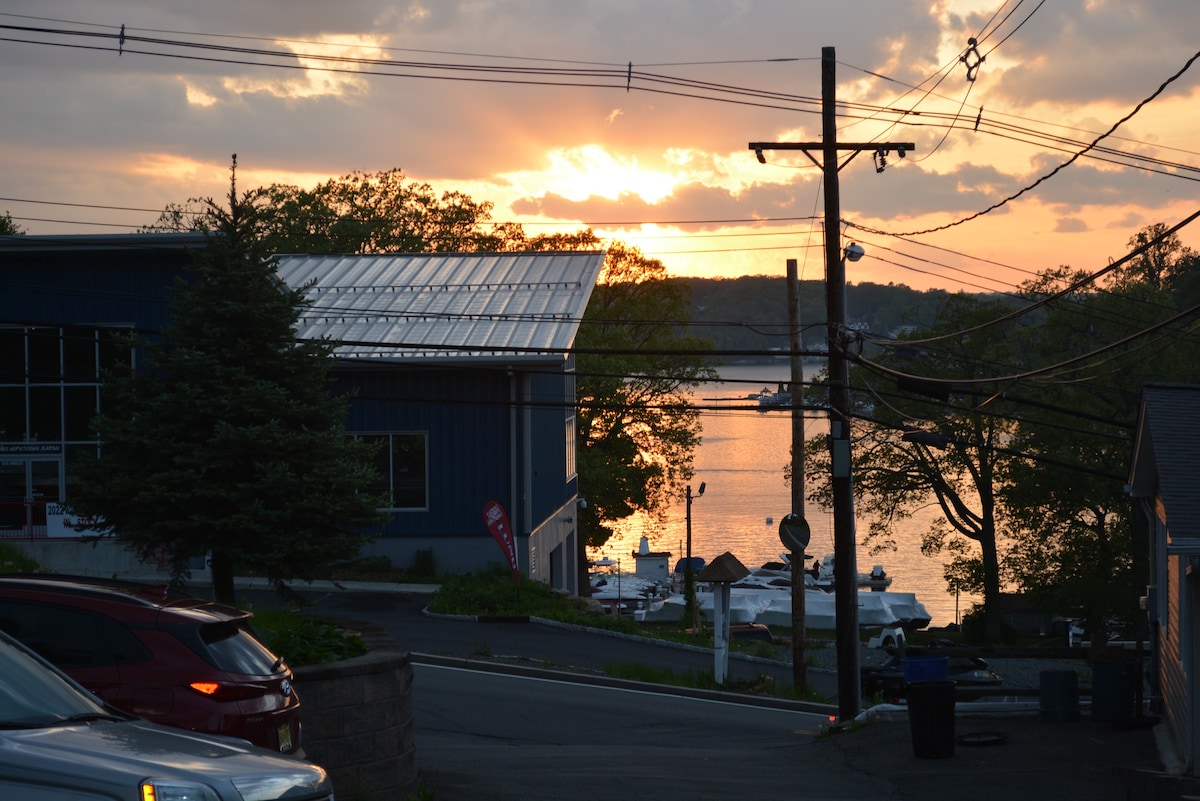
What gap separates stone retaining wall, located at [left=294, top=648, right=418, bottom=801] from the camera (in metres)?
9.31

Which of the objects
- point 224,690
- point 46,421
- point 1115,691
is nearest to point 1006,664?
point 1115,691

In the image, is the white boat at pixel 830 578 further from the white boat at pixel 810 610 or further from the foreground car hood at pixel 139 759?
the foreground car hood at pixel 139 759

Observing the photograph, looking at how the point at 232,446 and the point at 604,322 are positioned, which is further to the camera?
the point at 604,322

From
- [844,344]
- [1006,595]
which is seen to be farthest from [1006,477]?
[844,344]

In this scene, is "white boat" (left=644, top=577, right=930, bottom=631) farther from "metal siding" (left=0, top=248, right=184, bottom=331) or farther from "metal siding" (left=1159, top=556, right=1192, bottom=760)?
"metal siding" (left=1159, top=556, right=1192, bottom=760)

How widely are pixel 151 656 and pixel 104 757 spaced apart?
2.87m

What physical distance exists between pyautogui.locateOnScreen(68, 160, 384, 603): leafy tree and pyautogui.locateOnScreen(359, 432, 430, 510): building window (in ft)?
49.4

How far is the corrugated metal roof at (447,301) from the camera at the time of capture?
3200cm

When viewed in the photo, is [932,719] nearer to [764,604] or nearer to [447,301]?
[447,301]

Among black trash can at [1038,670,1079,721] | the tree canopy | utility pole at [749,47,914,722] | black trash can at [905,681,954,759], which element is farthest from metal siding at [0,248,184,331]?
black trash can at [1038,670,1079,721]

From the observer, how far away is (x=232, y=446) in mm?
15555

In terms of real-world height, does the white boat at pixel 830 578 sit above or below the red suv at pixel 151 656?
below

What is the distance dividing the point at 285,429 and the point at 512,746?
5.15m

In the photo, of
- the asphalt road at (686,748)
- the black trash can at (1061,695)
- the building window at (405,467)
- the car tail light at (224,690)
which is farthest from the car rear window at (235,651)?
the building window at (405,467)
